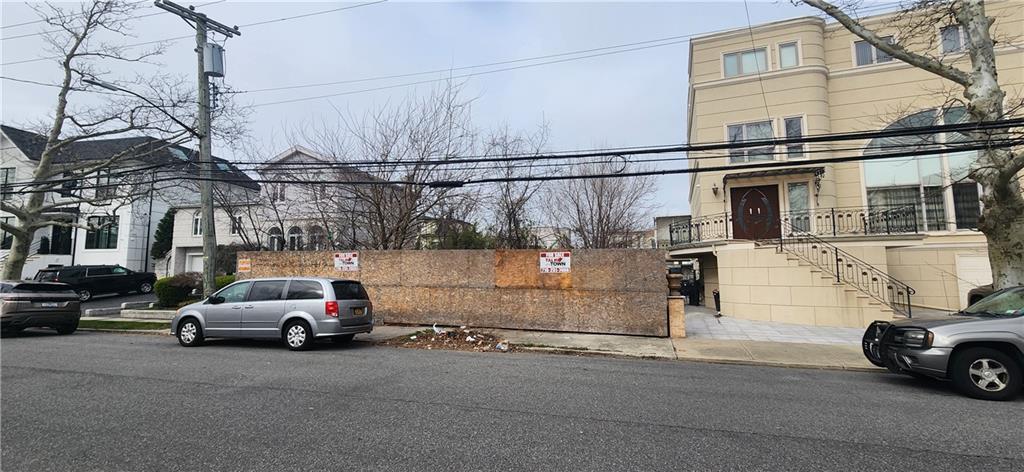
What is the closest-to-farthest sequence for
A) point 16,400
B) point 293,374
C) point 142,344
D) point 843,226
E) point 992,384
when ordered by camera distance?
point 16,400 → point 992,384 → point 293,374 → point 142,344 → point 843,226

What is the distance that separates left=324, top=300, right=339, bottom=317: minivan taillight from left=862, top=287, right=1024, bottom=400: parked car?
9.80 metres

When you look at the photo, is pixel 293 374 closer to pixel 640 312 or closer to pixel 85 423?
pixel 85 423

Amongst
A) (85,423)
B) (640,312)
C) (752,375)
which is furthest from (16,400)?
(640,312)

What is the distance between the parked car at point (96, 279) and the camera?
76.5ft

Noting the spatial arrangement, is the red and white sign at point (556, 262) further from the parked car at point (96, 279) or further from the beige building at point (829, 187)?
the parked car at point (96, 279)

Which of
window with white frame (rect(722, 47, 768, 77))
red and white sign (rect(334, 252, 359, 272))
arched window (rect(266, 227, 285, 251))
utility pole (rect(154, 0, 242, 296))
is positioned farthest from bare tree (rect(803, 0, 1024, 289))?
arched window (rect(266, 227, 285, 251))

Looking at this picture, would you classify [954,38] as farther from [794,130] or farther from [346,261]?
[346,261]

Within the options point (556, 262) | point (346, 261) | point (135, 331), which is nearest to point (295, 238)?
point (346, 261)

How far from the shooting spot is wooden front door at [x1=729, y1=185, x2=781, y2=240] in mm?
17344

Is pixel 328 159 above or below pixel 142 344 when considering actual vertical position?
above

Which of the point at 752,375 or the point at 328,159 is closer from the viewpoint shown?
the point at 752,375

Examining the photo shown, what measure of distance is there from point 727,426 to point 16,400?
8.37m

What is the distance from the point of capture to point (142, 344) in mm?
10875

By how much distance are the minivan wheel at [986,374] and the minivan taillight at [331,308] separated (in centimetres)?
1028
